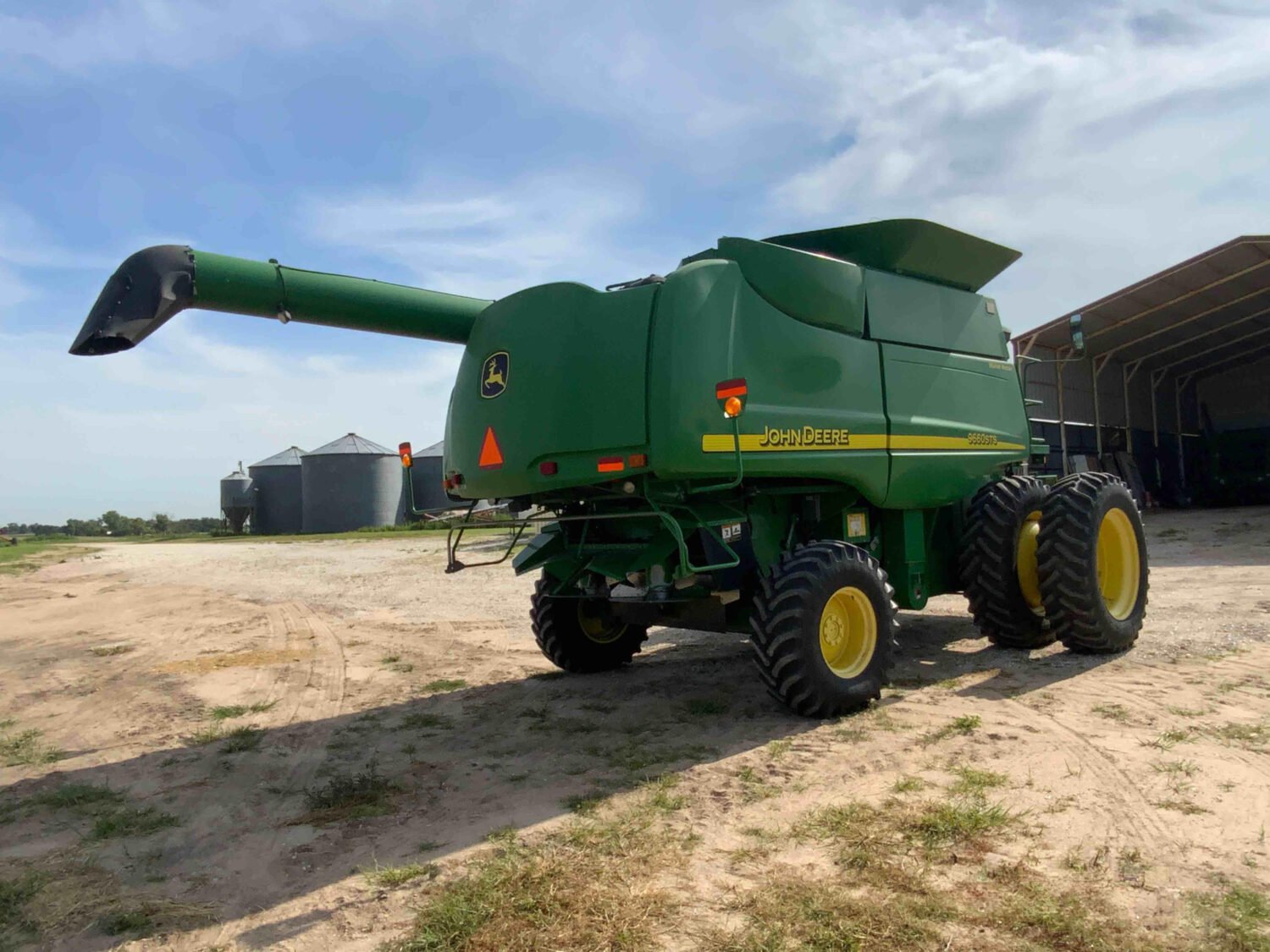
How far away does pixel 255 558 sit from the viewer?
75.3ft

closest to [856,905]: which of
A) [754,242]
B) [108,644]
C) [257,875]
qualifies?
[257,875]

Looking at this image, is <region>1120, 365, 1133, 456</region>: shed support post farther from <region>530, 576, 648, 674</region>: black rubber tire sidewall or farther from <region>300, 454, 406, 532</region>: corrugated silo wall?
<region>300, 454, 406, 532</region>: corrugated silo wall

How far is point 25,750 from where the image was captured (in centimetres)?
608

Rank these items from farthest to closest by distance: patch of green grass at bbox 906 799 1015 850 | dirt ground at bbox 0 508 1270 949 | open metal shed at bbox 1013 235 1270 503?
open metal shed at bbox 1013 235 1270 503, patch of green grass at bbox 906 799 1015 850, dirt ground at bbox 0 508 1270 949

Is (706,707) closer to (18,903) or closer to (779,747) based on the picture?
(779,747)

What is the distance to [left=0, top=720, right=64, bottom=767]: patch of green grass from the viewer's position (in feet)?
19.0

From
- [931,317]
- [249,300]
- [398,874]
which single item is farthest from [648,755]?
[931,317]

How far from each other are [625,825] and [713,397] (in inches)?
98.3

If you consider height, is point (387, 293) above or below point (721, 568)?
above

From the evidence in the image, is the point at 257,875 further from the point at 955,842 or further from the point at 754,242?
the point at 754,242

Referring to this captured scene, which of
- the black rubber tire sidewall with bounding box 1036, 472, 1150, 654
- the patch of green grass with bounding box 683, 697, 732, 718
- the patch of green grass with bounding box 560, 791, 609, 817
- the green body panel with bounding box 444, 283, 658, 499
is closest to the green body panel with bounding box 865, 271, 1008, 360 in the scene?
the black rubber tire sidewall with bounding box 1036, 472, 1150, 654

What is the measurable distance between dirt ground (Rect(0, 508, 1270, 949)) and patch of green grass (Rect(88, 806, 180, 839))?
0.02m

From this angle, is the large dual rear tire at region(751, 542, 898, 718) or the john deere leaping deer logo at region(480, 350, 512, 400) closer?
the large dual rear tire at region(751, 542, 898, 718)

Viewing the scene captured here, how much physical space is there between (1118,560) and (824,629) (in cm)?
361
